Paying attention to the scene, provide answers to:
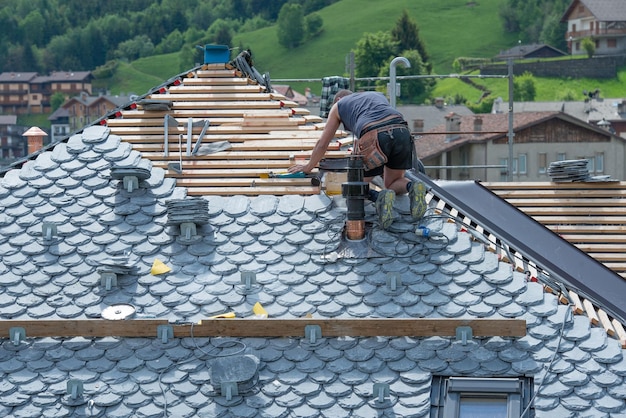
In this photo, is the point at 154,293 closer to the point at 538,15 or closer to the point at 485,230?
the point at 485,230

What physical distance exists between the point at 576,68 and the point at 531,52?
1444cm

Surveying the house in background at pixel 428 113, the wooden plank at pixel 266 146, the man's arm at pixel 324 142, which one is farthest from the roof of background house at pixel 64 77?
the man's arm at pixel 324 142

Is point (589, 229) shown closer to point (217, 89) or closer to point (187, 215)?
point (217, 89)

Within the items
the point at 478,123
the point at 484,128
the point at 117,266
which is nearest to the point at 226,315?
the point at 117,266

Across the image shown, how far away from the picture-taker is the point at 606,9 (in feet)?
558

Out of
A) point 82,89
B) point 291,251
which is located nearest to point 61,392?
point 291,251

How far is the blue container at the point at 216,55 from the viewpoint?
56.0 ft

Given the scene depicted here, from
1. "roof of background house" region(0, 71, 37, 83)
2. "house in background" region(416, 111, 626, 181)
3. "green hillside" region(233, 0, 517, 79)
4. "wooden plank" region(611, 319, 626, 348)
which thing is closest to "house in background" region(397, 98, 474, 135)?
"house in background" region(416, 111, 626, 181)

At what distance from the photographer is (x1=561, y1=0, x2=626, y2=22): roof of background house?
166 m

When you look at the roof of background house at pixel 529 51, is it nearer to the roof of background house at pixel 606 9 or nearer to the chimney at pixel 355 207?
the roof of background house at pixel 606 9

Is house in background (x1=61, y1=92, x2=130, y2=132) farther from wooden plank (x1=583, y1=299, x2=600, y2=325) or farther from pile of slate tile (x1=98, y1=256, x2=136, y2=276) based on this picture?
wooden plank (x1=583, y1=299, x2=600, y2=325)

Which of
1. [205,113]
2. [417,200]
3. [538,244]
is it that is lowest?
[538,244]

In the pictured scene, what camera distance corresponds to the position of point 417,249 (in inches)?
552

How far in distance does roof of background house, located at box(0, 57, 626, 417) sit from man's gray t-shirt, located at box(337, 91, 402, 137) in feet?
3.04
